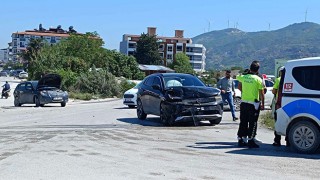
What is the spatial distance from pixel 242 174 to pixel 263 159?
168 centimetres

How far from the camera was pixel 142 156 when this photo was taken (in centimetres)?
1000

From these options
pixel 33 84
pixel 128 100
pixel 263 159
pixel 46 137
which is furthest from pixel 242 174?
pixel 33 84

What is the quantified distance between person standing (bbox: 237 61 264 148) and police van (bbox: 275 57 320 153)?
58 cm

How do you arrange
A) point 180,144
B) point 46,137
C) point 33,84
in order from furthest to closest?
point 33,84 → point 46,137 → point 180,144

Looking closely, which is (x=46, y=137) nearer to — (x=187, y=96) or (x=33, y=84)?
(x=187, y=96)

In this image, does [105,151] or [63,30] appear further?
[63,30]

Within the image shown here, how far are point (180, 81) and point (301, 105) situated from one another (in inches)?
275

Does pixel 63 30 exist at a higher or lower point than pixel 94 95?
higher

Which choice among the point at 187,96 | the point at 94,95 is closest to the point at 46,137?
the point at 187,96

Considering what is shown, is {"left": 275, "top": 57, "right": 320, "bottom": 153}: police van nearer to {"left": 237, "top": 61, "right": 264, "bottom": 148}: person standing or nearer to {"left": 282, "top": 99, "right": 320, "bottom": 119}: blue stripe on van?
{"left": 282, "top": 99, "right": 320, "bottom": 119}: blue stripe on van

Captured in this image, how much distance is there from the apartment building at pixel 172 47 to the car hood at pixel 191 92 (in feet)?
460

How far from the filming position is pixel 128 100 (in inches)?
1081

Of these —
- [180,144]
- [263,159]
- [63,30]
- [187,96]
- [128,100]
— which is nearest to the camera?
[263,159]

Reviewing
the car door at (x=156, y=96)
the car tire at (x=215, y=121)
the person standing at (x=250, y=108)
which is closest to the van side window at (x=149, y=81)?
the car door at (x=156, y=96)
